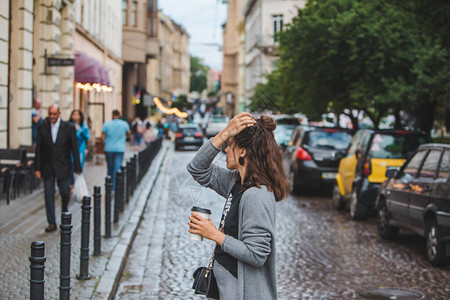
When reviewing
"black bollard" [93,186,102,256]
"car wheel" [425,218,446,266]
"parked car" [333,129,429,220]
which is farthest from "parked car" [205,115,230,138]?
"black bollard" [93,186,102,256]

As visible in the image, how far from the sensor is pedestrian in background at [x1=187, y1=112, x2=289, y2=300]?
3.94 meters

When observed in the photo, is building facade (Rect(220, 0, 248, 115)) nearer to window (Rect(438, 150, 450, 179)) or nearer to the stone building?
the stone building

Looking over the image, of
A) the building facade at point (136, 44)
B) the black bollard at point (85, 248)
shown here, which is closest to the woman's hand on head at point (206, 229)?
the black bollard at point (85, 248)

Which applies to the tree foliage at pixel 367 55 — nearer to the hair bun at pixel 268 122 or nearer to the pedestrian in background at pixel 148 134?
the hair bun at pixel 268 122

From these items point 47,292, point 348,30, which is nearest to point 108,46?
point 348,30

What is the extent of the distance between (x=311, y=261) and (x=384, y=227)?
89.5 inches

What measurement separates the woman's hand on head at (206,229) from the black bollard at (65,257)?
2672mm

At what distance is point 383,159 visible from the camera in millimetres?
14203

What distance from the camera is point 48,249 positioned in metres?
9.43

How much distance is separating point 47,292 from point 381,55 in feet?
50.9

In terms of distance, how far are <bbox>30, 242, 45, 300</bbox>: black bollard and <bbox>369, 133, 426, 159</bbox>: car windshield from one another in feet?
33.2

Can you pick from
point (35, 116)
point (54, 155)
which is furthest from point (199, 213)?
point (35, 116)

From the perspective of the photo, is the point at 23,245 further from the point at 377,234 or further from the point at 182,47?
the point at 182,47

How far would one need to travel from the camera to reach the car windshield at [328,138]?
18781mm
